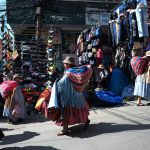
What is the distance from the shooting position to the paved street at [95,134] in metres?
7.14

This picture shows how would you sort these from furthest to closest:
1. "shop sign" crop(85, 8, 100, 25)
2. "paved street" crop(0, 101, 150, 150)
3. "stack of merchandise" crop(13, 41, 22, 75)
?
"shop sign" crop(85, 8, 100, 25), "stack of merchandise" crop(13, 41, 22, 75), "paved street" crop(0, 101, 150, 150)

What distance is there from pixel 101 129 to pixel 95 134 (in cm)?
44

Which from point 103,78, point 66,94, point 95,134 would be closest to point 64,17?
point 103,78

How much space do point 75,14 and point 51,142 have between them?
1547cm

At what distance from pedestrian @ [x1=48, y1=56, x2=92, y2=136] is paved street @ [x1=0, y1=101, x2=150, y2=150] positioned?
12.3 inches

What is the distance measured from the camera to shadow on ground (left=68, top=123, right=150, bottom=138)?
8086mm

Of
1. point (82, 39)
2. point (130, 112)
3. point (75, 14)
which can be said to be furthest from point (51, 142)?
point (75, 14)

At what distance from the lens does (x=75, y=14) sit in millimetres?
22344

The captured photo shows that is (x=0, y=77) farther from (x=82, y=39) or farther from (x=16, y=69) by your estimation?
(x=82, y=39)

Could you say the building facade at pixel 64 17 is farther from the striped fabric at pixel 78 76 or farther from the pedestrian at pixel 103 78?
the striped fabric at pixel 78 76

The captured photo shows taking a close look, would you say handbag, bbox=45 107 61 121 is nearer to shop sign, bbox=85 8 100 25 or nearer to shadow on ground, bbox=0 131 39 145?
shadow on ground, bbox=0 131 39 145

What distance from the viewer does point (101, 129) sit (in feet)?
27.6

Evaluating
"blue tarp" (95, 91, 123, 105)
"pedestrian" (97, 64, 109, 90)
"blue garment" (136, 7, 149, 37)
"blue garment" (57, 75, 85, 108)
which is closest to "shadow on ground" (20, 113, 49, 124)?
"blue tarp" (95, 91, 123, 105)

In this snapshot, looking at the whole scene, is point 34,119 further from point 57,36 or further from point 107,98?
point 57,36
